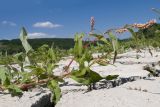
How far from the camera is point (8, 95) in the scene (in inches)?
92.0

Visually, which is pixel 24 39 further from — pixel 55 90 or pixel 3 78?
pixel 55 90

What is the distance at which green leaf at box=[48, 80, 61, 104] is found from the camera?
2215 millimetres

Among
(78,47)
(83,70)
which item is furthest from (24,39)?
(83,70)

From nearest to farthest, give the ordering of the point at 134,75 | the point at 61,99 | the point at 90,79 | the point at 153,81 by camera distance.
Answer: the point at 61,99
the point at 90,79
the point at 153,81
the point at 134,75

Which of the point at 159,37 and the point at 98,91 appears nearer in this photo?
the point at 98,91

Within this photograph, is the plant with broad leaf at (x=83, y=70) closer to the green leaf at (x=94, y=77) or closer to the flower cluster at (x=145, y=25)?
the green leaf at (x=94, y=77)

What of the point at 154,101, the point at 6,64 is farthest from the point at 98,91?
the point at 6,64

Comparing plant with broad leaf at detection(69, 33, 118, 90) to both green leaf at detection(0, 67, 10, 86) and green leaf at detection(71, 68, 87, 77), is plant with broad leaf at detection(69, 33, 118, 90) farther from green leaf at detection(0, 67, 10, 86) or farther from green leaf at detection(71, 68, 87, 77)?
green leaf at detection(0, 67, 10, 86)

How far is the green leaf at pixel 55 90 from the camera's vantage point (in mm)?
2215

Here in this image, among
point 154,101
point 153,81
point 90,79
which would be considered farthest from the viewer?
point 153,81

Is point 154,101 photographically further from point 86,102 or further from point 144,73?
point 144,73

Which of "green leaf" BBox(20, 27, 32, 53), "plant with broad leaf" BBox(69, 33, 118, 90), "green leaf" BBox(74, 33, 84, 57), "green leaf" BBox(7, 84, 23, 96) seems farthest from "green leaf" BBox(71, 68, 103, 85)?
"green leaf" BBox(20, 27, 32, 53)

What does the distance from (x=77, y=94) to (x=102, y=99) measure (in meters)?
0.24

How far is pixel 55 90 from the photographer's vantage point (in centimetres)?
226
